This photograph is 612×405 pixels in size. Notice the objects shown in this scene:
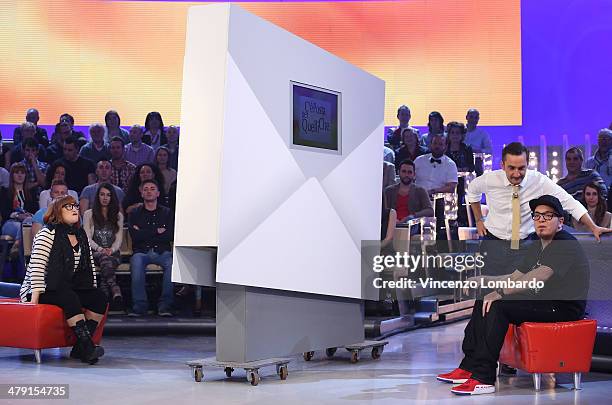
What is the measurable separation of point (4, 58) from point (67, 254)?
638cm

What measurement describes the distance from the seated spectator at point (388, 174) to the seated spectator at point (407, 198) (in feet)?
1.18

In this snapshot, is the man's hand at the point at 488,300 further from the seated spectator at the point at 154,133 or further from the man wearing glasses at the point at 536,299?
the seated spectator at the point at 154,133

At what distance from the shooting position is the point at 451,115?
38.8 feet

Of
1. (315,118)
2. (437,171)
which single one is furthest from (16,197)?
(315,118)

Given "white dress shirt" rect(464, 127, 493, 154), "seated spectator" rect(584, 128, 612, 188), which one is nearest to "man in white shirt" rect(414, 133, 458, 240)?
"white dress shirt" rect(464, 127, 493, 154)

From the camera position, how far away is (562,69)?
38.3 feet

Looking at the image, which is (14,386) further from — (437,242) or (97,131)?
(97,131)

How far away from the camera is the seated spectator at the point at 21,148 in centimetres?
993

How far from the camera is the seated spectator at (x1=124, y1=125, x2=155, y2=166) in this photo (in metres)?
9.99

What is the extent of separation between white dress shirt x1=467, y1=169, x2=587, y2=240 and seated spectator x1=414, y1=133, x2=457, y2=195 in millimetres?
3316

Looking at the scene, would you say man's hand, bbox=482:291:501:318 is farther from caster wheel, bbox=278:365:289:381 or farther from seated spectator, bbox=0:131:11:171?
seated spectator, bbox=0:131:11:171

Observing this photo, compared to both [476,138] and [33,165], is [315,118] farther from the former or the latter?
[476,138]

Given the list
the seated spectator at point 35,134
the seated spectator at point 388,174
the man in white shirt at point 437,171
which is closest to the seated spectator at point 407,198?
the seated spectator at point 388,174

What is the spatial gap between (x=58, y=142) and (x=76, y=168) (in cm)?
79
